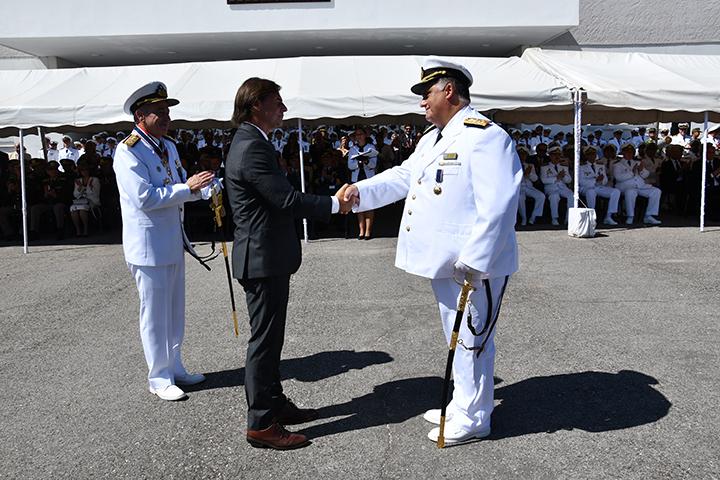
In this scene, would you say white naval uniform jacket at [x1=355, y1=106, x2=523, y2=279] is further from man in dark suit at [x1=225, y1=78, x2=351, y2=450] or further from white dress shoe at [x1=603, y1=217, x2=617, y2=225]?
white dress shoe at [x1=603, y1=217, x2=617, y2=225]

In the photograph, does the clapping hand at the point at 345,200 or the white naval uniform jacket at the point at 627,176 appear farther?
the white naval uniform jacket at the point at 627,176

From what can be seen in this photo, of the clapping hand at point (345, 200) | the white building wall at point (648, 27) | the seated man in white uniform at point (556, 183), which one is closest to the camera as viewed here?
the clapping hand at point (345, 200)

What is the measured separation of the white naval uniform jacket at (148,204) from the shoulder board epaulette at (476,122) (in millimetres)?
1791

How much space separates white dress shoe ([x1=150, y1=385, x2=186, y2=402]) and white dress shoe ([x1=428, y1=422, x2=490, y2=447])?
1.69 metres

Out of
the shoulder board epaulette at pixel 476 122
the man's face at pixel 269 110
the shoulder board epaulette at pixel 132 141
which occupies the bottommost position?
the shoulder board epaulette at pixel 132 141

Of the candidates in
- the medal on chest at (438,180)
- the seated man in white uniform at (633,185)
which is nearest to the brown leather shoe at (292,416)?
the medal on chest at (438,180)

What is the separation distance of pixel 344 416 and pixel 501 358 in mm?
1503

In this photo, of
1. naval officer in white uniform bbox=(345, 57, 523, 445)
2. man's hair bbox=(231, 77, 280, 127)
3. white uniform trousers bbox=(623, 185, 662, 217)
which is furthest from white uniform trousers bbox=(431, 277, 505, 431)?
white uniform trousers bbox=(623, 185, 662, 217)

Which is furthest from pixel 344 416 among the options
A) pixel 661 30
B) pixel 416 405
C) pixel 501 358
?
pixel 661 30

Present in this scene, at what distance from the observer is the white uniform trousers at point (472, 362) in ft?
12.0

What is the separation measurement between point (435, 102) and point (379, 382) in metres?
2.01

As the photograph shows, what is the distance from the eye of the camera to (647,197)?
521 inches

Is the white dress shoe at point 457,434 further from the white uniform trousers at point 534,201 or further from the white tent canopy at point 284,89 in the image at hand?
the white uniform trousers at point 534,201

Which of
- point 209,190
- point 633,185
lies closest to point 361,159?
point 633,185
